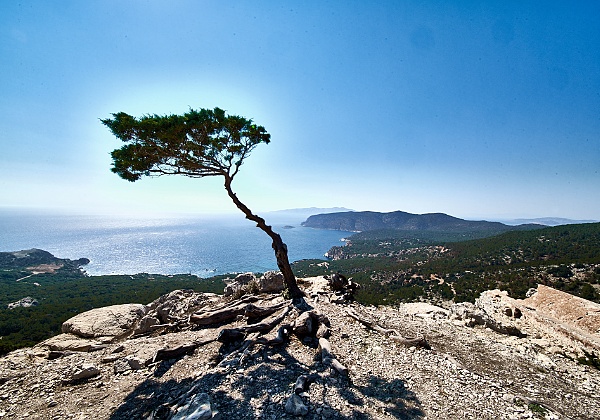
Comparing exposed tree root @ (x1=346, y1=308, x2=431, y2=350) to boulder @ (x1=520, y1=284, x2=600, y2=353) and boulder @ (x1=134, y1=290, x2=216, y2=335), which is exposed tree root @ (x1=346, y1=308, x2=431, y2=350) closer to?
boulder @ (x1=134, y1=290, x2=216, y2=335)

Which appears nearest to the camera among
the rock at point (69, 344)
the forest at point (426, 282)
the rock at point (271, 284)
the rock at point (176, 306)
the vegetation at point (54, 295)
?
the rock at point (69, 344)

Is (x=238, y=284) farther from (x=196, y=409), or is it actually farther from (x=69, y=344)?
(x=196, y=409)

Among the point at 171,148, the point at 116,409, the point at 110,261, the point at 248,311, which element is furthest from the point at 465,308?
the point at 110,261

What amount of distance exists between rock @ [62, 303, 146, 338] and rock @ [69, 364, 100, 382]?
17.8ft

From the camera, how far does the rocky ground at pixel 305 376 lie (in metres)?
6.07

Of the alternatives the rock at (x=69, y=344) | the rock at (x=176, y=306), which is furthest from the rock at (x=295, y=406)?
the rock at (x=69, y=344)

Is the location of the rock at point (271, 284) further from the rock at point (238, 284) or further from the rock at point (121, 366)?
the rock at point (121, 366)

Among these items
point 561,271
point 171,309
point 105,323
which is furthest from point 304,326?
point 561,271

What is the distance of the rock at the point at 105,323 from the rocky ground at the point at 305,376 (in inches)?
44.4

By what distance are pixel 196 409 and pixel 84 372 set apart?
20.6 feet

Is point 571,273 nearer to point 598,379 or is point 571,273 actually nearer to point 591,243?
point 591,243

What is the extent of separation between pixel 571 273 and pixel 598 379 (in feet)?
122

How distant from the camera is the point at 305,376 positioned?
683cm

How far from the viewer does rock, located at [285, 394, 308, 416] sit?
18.1 ft
